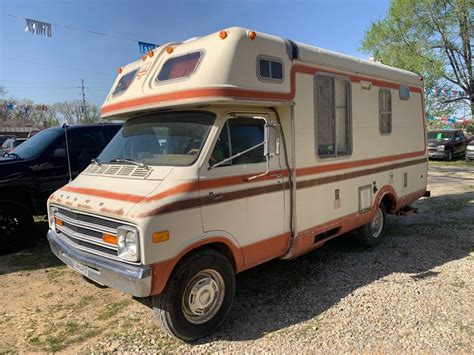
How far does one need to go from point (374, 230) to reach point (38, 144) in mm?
5926

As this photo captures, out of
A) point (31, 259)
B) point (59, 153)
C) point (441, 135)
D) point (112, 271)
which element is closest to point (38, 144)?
point (59, 153)

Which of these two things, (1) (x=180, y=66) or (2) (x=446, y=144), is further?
(2) (x=446, y=144)

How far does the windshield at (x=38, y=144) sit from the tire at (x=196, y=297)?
14.5 feet

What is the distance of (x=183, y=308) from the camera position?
3.67 metres

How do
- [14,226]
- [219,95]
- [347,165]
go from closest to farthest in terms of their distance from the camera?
[219,95], [347,165], [14,226]

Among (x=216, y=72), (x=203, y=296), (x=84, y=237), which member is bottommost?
(x=203, y=296)

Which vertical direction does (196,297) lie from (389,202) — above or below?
below

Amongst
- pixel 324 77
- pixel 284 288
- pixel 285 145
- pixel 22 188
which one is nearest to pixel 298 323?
pixel 284 288

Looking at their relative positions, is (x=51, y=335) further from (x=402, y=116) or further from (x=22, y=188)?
(x=402, y=116)

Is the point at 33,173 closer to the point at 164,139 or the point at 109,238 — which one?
the point at 164,139

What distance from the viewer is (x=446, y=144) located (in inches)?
855

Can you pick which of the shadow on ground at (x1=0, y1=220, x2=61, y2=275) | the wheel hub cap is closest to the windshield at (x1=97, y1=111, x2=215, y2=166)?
the wheel hub cap

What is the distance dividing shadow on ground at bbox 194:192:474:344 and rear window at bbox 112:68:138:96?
2823 mm

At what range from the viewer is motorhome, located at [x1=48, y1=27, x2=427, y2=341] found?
3.48 meters
